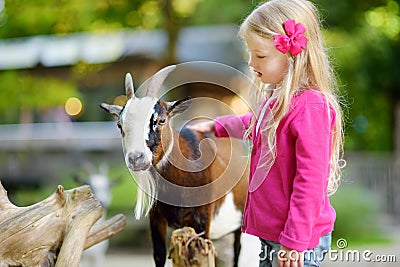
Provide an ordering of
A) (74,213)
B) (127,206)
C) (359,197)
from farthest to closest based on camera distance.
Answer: (359,197), (127,206), (74,213)

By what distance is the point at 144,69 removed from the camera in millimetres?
9297

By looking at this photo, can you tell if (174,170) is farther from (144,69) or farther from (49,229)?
(144,69)

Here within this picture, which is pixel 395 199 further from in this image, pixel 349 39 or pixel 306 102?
pixel 306 102

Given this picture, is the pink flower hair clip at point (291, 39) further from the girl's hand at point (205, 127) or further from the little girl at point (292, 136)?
the girl's hand at point (205, 127)

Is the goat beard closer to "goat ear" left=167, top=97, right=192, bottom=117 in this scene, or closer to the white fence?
"goat ear" left=167, top=97, right=192, bottom=117

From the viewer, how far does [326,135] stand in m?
1.71

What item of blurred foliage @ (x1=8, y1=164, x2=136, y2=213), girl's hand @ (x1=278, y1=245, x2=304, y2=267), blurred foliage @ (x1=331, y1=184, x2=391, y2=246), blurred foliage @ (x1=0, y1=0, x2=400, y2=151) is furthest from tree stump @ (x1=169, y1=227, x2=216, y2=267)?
blurred foliage @ (x1=331, y1=184, x2=391, y2=246)

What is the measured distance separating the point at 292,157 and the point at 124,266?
4.56 metres

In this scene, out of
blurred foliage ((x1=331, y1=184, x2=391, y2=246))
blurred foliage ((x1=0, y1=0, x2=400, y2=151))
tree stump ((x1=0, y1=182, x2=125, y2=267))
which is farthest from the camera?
Result: blurred foliage ((x1=0, y1=0, x2=400, y2=151))

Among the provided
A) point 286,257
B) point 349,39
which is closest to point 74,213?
point 286,257

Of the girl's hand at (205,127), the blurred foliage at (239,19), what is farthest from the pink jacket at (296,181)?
the blurred foliage at (239,19)

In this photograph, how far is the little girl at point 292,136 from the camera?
5.54 ft

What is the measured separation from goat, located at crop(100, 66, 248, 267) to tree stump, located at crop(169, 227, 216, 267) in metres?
0.08

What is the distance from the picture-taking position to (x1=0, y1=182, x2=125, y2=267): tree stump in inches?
76.3
